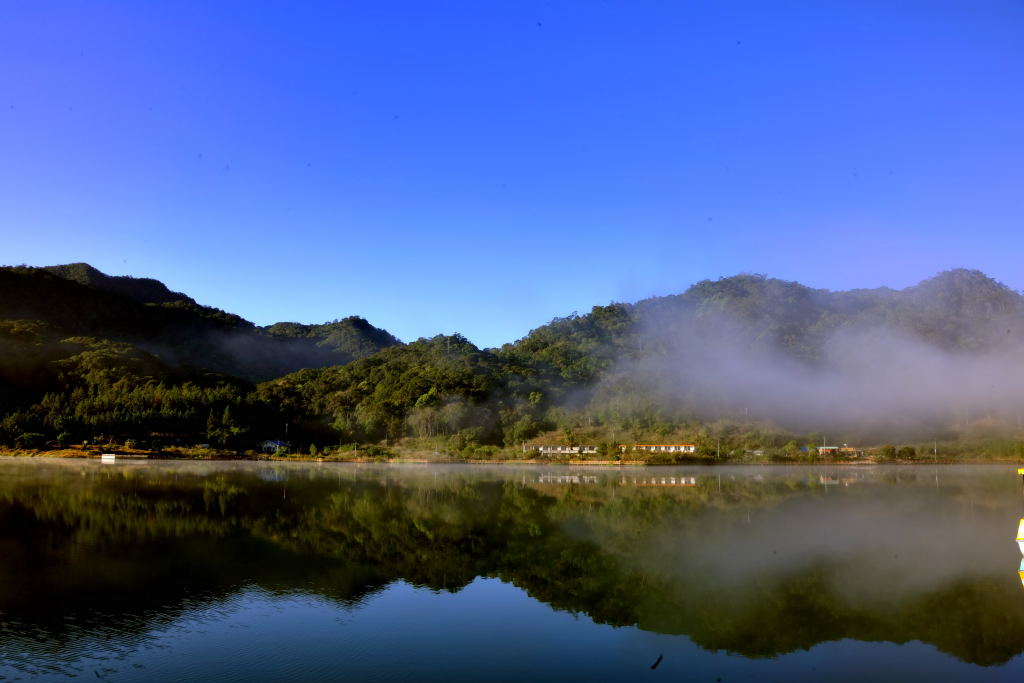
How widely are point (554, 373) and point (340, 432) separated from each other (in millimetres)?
35190

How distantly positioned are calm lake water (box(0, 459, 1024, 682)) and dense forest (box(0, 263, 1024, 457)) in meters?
42.6

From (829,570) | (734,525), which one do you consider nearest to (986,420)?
(734,525)

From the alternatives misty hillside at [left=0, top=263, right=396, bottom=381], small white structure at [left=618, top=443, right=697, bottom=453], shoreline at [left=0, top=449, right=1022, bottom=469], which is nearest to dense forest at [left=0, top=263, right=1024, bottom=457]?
misty hillside at [left=0, top=263, right=396, bottom=381]

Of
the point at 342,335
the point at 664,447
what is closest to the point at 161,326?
the point at 342,335

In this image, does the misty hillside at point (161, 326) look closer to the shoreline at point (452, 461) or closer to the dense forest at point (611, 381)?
the dense forest at point (611, 381)

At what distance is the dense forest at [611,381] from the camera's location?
72.2 metres

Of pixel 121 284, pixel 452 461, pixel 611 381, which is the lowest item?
pixel 452 461

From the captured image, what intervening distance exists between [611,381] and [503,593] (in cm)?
8440

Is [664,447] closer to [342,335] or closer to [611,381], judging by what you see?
[611,381]

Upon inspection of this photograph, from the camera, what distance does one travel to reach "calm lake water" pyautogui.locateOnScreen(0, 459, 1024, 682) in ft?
28.5

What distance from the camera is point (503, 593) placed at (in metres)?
12.4

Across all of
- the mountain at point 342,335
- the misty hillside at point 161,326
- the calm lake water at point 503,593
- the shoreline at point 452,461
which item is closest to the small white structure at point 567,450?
the shoreline at point 452,461

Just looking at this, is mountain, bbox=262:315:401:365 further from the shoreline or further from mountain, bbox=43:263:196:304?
the shoreline

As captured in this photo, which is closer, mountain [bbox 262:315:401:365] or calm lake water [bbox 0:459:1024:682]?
calm lake water [bbox 0:459:1024:682]
